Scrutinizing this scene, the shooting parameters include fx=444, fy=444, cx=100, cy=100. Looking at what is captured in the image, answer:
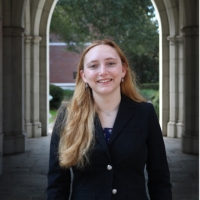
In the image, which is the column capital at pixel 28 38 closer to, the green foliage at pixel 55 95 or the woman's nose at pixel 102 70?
the woman's nose at pixel 102 70

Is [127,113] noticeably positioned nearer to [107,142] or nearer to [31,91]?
[107,142]

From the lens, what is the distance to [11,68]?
10.2m

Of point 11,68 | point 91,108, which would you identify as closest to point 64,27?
point 11,68

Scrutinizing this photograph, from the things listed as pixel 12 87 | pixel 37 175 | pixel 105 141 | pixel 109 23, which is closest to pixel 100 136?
pixel 105 141

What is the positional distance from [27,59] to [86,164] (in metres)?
12.2

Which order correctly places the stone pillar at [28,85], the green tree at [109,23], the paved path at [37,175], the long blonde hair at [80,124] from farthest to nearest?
the green tree at [109,23] → the stone pillar at [28,85] → the paved path at [37,175] → the long blonde hair at [80,124]

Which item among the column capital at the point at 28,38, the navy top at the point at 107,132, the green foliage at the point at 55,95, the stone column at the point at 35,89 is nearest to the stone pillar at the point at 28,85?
the column capital at the point at 28,38

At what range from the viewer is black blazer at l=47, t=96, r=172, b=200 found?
208 cm

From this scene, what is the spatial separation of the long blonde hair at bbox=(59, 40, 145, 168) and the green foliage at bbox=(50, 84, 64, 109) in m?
24.9

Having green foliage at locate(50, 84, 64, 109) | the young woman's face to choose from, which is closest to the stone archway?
the young woman's face

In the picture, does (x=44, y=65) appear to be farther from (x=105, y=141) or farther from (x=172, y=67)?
(x=105, y=141)

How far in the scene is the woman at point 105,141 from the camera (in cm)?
208

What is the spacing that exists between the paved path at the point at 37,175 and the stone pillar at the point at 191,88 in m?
0.44

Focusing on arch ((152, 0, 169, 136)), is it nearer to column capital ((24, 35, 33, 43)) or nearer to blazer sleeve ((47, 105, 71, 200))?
column capital ((24, 35, 33, 43))
